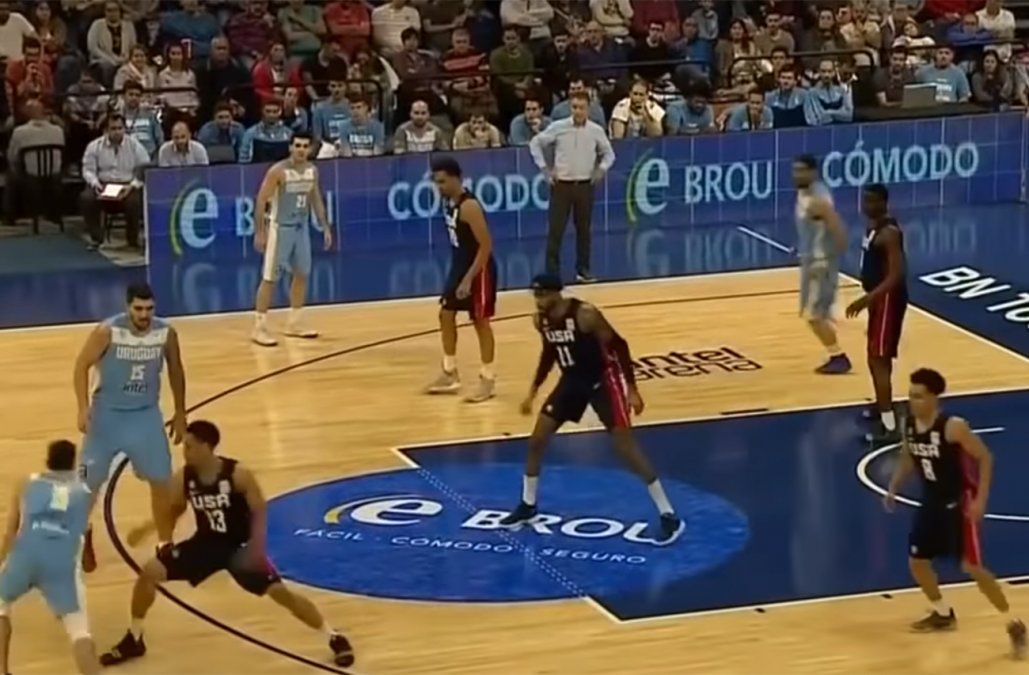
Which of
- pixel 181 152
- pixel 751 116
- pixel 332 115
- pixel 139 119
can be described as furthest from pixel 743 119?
pixel 139 119

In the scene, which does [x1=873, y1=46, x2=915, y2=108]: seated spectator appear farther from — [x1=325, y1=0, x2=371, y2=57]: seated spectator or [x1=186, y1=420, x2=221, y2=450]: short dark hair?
[x1=186, y1=420, x2=221, y2=450]: short dark hair

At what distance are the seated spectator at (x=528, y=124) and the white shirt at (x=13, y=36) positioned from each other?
17.3 ft

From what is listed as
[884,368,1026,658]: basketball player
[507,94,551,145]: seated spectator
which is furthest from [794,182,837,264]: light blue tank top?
[507,94,551,145]: seated spectator

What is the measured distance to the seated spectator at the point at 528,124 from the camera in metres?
23.5

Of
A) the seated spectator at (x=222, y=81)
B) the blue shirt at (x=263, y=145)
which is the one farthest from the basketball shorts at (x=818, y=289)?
the seated spectator at (x=222, y=81)

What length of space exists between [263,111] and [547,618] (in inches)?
444

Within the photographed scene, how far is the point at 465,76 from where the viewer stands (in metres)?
24.7

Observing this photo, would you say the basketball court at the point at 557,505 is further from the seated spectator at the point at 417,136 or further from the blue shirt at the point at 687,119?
the blue shirt at the point at 687,119

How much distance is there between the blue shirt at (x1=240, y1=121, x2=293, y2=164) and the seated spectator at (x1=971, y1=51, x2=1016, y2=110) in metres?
8.47

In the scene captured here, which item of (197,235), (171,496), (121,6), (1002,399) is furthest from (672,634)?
(121,6)

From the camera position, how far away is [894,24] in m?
27.9

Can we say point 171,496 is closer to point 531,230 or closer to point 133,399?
point 133,399

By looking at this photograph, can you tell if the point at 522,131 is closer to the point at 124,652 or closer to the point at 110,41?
the point at 110,41

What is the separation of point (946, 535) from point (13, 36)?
48.7 ft
